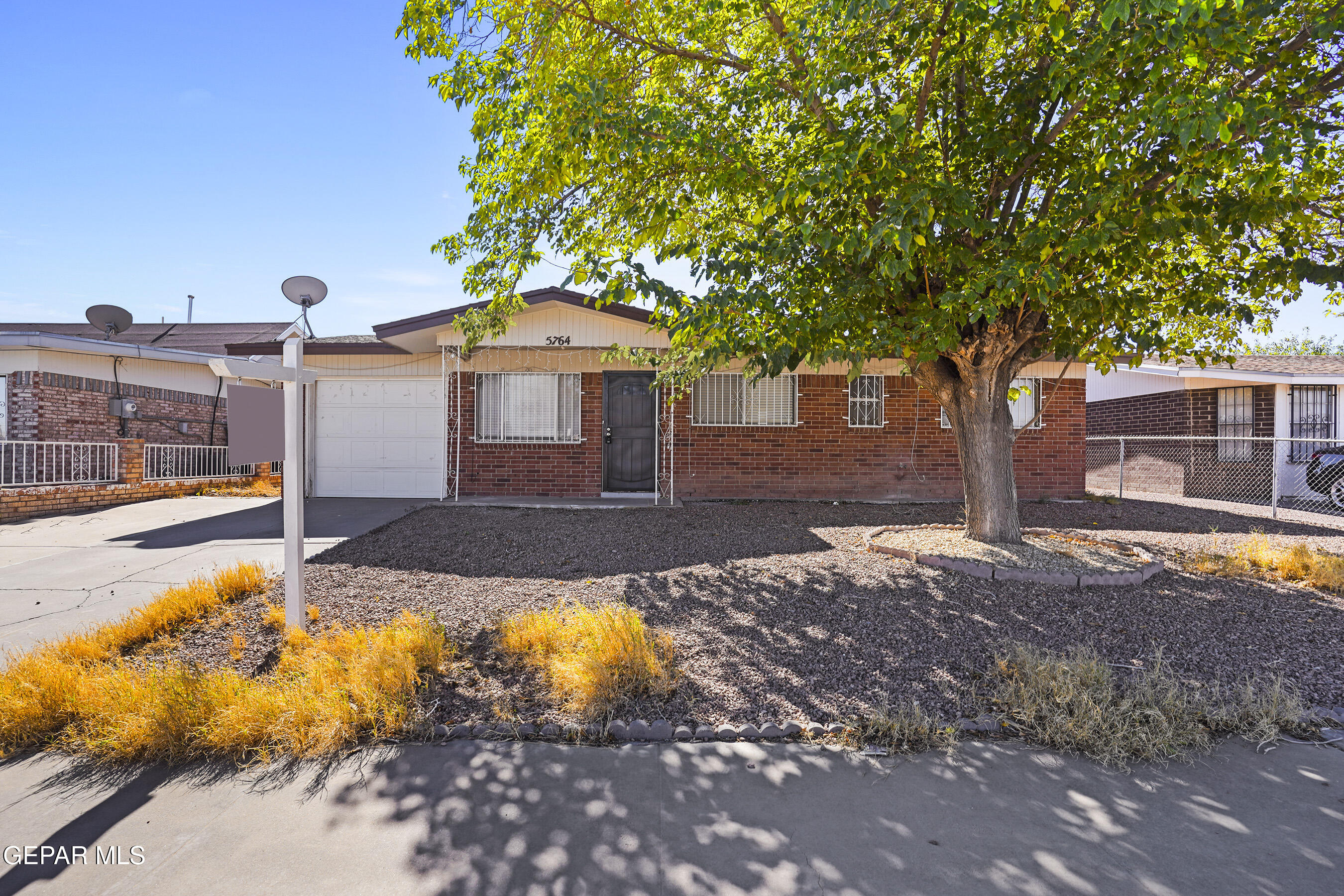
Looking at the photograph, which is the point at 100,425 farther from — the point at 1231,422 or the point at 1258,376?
the point at 1231,422

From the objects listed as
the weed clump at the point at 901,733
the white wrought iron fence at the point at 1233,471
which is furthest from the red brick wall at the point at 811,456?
the weed clump at the point at 901,733

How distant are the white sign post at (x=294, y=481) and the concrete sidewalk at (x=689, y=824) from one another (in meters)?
1.40

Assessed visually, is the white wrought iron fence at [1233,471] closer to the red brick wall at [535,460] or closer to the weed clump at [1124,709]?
the red brick wall at [535,460]

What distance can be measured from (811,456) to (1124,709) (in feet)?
27.9

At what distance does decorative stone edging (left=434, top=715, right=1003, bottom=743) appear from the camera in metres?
3.07

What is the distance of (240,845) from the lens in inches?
91.4

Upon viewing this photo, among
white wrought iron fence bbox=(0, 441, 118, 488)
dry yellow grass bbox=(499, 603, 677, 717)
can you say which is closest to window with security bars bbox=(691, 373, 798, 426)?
dry yellow grass bbox=(499, 603, 677, 717)

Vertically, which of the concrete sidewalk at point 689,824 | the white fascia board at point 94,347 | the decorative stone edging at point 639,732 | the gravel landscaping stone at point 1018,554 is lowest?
the concrete sidewalk at point 689,824

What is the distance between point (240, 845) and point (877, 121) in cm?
651

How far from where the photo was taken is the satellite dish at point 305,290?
18.1ft

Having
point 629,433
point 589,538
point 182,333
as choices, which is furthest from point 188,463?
point 589,538

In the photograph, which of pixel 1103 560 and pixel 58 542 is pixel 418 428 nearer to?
pixel 58 542

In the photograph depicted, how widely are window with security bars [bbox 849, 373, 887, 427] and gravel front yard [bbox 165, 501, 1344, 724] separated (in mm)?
4271

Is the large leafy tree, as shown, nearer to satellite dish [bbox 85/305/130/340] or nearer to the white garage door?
the white garage door
